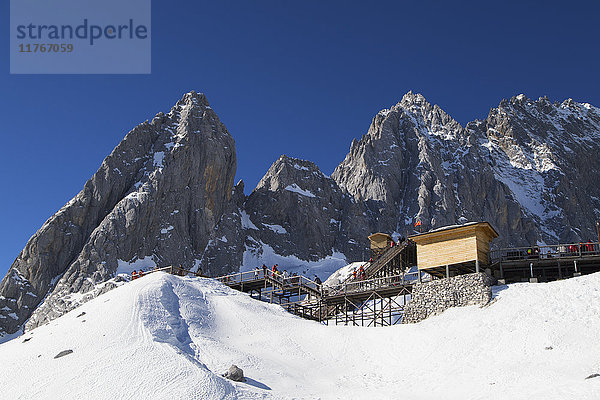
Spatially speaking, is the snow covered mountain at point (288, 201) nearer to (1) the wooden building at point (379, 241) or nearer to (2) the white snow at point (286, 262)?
(2) the white snow at point (286, 262)

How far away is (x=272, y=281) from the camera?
1565 inches

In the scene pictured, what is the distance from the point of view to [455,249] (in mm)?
33875

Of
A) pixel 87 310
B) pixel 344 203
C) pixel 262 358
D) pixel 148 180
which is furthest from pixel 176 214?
pixel 262 358

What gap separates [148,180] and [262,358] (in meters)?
76.4

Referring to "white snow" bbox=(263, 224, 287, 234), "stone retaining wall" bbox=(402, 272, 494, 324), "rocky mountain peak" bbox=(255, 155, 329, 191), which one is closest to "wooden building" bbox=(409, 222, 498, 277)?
"stone retaining wall" bbox=(402, 272, 494, 324)

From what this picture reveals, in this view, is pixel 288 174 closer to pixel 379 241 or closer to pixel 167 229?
pixel 167 229

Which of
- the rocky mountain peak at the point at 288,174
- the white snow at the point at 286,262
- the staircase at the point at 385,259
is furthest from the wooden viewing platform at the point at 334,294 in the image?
the rocky mountain peak at the point at 288,174

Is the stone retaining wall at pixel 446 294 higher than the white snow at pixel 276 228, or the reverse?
the white snow at pixel 276 228

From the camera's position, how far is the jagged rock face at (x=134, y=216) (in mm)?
83625

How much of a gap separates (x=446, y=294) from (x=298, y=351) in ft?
34.1

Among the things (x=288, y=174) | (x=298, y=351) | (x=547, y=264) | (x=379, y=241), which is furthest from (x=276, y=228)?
(x=298, y=351)

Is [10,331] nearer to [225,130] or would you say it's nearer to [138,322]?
[225,130]

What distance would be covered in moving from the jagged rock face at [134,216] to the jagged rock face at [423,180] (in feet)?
118

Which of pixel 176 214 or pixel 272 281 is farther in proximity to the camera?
pixel 176 214
